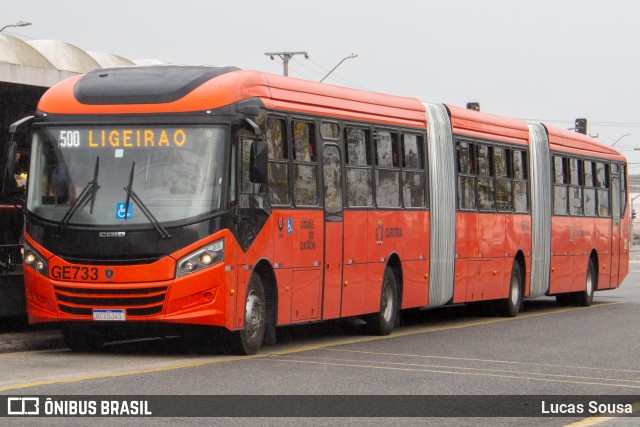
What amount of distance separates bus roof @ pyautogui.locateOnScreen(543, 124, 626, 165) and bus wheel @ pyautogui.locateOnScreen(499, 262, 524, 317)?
9.86 feet

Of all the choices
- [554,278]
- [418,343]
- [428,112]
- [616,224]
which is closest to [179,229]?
[418,343]

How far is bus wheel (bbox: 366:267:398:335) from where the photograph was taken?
19.8 m

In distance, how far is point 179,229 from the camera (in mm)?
15258

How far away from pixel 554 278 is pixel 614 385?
13.7m

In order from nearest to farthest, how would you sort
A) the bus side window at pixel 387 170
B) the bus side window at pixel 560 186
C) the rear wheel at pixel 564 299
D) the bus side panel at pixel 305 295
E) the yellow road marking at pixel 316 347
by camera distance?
the yellow road marking at pixel 316 347
the bus side panel at pixel 305 295
the bus side window at pixel 387 170
the bus side window at pixel 560 186
the rear wheel at pixel 564 299

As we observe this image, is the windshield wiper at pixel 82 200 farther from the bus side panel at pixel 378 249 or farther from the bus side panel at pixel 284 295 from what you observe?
the bus side panel at pixel 378 249

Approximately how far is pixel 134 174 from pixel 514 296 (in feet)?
36.9

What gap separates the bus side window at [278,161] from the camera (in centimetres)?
1670

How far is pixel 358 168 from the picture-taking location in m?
19.2

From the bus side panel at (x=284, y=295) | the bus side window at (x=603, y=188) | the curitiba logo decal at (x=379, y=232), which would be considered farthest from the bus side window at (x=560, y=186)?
the bus side panel at (x=284, y=295)

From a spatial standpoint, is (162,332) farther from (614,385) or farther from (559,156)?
(559,156)

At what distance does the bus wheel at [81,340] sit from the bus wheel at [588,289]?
562 inches

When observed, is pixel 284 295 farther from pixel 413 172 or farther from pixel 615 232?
pixel 615 232

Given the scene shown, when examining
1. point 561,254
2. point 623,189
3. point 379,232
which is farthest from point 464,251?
point 623,189
